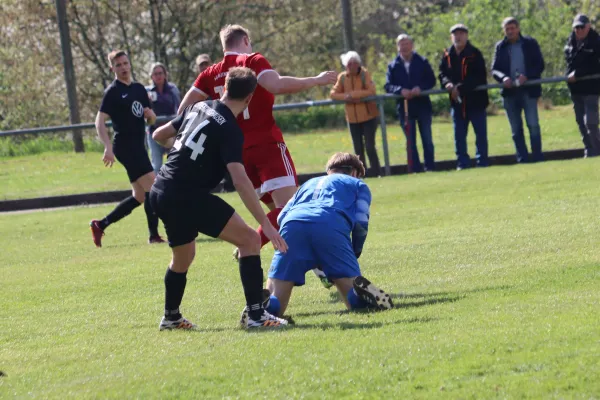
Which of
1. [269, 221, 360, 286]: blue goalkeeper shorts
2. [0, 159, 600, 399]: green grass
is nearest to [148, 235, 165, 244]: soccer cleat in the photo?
[0, 159, 600, 399]: green grass

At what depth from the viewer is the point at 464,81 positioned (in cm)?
1730

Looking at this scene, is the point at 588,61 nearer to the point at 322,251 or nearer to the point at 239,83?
the point at 322,251

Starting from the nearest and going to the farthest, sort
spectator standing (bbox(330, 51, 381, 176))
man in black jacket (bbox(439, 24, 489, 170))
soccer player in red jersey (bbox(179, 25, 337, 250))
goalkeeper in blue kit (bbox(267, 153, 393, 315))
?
goalkeeper in blue kit (bbox(267, 153, 393, 315)), soccer player in red jersey (bbox(179, 25, 337, 250)), man in black jacket (bbox(439, 24, 489, 170)), spectator standing (bbox(330, 51, 381, 176))

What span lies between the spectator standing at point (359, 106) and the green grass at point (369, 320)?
4745 mm

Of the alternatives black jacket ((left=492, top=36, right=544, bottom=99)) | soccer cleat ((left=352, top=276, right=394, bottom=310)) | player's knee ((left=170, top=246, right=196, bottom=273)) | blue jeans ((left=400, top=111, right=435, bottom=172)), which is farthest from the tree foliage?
player's knee ((left=170, top=246, right=196, bottom=273))

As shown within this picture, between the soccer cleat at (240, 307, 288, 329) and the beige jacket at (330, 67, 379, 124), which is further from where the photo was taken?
the beige jacket at (330, 67, 379, 124)

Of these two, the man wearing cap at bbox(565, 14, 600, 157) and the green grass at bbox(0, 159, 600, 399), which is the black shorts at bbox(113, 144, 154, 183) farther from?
the man wearing cap at bbox(565, 14, 600, 157)

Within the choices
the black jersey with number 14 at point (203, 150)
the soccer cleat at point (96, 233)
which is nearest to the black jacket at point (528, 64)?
the soccer cleat at point (96, 233)

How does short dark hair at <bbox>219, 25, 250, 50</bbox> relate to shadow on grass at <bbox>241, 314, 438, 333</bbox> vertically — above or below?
above

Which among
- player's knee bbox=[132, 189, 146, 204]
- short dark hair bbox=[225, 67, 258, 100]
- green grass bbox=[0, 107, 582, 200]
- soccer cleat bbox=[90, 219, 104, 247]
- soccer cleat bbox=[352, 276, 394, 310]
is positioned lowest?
green grass bbox=[0, 107, 582, 200]

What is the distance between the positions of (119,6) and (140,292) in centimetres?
2261

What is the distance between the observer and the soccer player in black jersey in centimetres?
680

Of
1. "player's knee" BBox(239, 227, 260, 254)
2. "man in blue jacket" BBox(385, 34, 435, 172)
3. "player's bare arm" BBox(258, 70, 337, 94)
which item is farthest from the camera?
"man in blue jacket" BBox(385, 34, 435, 172)

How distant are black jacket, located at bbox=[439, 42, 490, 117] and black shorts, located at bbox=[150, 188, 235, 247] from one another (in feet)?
35.6
